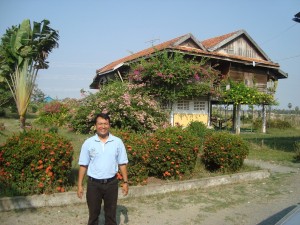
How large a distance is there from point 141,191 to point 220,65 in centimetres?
1602

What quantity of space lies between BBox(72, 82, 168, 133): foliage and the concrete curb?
567 centimetres

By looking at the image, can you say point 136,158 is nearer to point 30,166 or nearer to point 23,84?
point 30,166

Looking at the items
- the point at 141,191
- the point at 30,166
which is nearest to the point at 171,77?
the point at 141,191

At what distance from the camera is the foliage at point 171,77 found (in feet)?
52.1

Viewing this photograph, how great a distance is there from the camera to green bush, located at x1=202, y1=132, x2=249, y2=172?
840 centimetres

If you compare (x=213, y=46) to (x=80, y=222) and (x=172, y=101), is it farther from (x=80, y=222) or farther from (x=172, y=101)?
(x=80, y=222)

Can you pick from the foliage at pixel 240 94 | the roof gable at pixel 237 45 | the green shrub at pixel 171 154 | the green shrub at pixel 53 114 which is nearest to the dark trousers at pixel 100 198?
the green shrub at pixel 171 154

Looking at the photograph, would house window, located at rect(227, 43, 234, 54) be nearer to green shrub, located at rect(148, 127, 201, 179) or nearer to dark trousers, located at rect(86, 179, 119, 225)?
green shrub, located at rect(148, 127, 201, 179)

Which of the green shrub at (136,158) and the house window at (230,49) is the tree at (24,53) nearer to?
the green shrub at (136,158)

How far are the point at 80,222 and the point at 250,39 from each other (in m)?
23.0

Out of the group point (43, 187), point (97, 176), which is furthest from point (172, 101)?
point (97, 176)

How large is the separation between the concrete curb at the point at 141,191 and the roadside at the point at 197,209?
0.09 metres

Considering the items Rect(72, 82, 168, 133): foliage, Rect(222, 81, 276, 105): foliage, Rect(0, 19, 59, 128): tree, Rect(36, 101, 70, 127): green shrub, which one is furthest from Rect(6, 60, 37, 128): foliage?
Rect(222, 81, 276, 105): foliage

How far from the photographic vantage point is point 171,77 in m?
15.8
